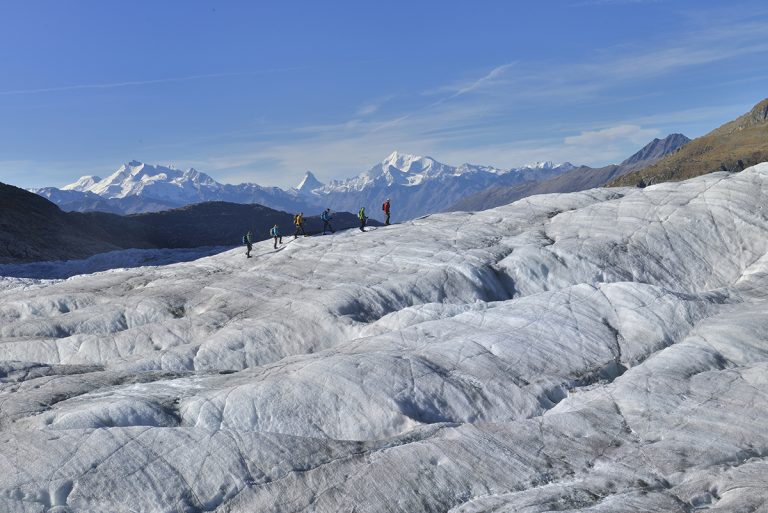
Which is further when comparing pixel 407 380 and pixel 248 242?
pixel 248 242

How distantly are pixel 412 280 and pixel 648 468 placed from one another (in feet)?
75.6

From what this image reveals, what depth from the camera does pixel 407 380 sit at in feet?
89.9

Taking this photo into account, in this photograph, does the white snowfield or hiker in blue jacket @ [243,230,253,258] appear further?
hiker in blue jacket @ [243,230,253,258]

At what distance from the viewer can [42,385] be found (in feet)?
92.4

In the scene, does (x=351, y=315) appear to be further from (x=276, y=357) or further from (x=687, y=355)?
(x=687, y=355)

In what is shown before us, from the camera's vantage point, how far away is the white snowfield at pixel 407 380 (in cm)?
2089

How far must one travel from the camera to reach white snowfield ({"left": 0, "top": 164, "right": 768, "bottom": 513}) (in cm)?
2089

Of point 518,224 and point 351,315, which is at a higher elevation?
point 518,224

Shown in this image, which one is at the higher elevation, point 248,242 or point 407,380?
point 248,242

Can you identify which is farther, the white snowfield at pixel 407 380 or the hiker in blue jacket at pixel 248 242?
the hiker in blue jacket at pixel 248 242

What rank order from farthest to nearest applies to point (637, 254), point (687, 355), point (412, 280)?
point (637, 254) < point (412, 280) < point (687, 355)

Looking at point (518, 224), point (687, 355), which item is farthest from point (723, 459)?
point (518, 224)

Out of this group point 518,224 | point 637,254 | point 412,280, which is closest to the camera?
point 412,280

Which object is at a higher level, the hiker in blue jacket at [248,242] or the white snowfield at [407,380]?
the hiker in blue jacket at [248,242]
